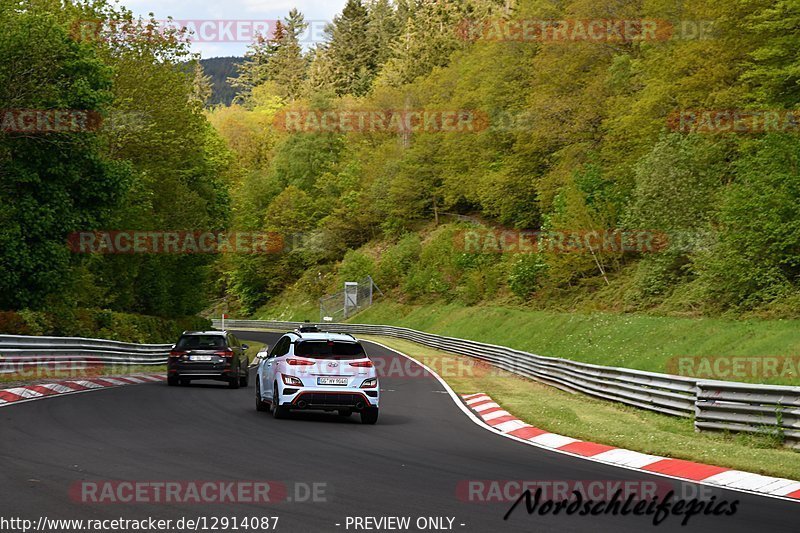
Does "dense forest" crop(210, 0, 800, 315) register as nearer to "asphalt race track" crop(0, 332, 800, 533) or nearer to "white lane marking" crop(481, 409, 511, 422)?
"white lane marking" crop(481, 409, 511, 422)

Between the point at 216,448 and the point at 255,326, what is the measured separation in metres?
93.3

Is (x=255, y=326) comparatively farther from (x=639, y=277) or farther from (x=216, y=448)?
(x=216, y=448)

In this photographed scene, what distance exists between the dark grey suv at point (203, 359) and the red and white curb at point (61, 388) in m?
1.70

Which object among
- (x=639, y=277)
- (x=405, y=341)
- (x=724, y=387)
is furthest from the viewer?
(x=405, y=341)

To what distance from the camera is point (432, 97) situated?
105 m

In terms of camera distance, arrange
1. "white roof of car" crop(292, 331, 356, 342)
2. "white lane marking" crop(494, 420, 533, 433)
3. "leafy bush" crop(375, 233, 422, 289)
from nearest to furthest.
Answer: "white lane marking" crop(494, 420, 533, 433) < "white roof of car" crop(292, 331, 356, 342) < "leafy bush" crop(375, 233, 422, 289)

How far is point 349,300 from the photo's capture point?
3745 inches

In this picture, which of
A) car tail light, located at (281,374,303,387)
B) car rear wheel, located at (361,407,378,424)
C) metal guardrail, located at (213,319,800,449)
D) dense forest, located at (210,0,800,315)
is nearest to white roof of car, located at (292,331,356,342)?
car tail light, located at (281,374,303,387)

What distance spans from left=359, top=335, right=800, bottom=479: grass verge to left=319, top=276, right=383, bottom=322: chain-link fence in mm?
64057

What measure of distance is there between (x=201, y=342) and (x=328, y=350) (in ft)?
32.9

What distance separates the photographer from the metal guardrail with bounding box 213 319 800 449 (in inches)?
619

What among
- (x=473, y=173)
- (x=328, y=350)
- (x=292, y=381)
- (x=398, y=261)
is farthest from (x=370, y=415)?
(x=398, y=261)

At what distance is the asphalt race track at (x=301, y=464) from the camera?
872cm

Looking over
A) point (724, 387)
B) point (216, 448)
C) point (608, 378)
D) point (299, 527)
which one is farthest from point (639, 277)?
point (299, 527)
